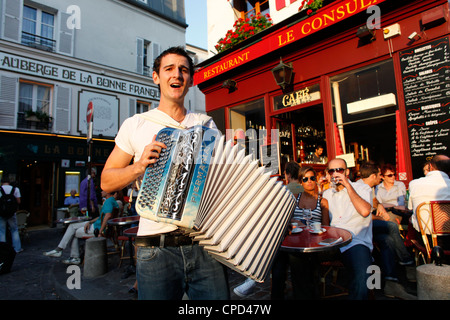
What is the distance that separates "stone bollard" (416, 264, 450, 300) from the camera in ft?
7.34

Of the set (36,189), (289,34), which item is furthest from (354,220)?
(36,189)

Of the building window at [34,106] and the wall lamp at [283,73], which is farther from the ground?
the building window at [34,106]

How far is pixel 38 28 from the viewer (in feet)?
38.3

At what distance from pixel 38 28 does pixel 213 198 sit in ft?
48.6

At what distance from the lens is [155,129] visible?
1.47m

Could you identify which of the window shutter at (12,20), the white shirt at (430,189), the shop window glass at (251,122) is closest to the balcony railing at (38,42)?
the window shutter at (12,20)

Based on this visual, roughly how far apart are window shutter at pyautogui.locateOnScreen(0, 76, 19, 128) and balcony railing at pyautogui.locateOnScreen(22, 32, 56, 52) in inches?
75.6

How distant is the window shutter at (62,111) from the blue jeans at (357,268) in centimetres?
1279

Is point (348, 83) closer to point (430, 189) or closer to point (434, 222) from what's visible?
point (430, 189)

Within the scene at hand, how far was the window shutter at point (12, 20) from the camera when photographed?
10727mm

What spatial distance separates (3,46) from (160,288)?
13827mm

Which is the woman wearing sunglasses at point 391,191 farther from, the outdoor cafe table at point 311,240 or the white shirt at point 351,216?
the outdoor cafe table at point 311,240
